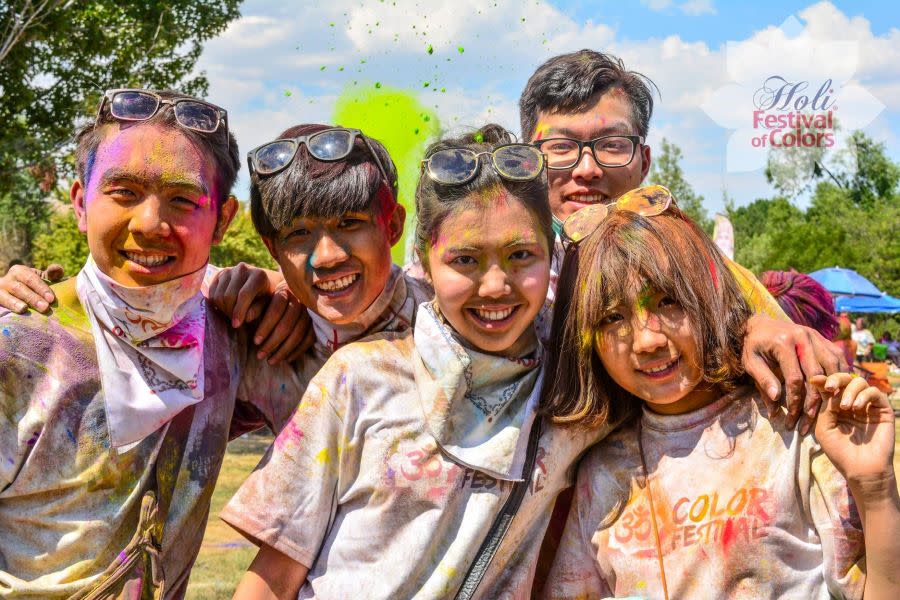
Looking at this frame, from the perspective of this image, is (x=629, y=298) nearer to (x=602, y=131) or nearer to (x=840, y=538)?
(x=840, y=538)

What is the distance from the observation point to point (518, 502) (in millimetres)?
2344

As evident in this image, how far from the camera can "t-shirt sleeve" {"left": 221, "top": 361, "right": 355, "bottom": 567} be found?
2252mm

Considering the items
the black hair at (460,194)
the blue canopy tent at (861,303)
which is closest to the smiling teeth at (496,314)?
the black hair at (460,194)

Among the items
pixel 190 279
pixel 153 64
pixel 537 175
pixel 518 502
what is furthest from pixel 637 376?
pixel 153 64

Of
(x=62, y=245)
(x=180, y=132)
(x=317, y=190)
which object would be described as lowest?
(x=317, y=190)

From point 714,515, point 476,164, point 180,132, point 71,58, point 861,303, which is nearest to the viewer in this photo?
point 714,515

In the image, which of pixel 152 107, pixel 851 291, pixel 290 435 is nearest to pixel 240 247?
pixel 851 291

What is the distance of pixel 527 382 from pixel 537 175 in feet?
1.99

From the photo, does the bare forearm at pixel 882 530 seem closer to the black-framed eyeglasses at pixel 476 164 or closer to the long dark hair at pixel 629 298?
the long dark hair at pixel 629 298

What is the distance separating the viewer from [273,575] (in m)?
2.27

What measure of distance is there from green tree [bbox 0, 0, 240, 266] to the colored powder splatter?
26.1ft

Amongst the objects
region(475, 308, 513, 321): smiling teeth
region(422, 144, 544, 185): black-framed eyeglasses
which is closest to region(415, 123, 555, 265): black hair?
region(422, 144, 544, 185): black-framed eyeglasses

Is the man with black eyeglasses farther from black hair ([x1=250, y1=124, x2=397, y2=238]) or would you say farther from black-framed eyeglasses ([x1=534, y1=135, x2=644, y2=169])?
black hair ([x1=250, y1=124, x2=397, y2=238])

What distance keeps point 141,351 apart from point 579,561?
55.3 inches
